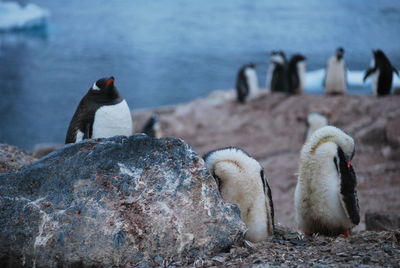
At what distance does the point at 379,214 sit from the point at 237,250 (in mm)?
2469

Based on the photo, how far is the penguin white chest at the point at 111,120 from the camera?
145 inches

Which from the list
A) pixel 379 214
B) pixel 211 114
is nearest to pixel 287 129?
pixel 211 114

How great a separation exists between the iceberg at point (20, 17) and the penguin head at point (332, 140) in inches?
744

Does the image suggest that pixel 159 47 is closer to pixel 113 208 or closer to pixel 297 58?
pixel 297 58

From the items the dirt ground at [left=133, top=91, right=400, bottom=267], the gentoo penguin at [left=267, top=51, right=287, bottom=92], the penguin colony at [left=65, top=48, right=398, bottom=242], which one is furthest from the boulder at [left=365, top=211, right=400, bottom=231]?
the gentoo penguin at [left=267, top=51, right=287, bottom=92]

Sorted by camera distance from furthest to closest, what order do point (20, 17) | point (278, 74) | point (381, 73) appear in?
point (20, 17) < point (278, 74) < point (381, 73)

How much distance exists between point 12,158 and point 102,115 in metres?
0.69

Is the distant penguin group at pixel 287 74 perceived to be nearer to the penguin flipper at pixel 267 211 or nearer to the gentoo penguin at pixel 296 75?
the gentoo penguin at pixel 296 75

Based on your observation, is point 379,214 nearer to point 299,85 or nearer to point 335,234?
point 335,234

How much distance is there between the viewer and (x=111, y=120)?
3689 millimetres

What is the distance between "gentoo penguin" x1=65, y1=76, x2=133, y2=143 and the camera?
3.70 metres

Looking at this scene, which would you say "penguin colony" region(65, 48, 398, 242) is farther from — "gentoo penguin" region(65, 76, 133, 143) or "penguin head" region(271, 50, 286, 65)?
"penguin head" region(271, 50, 286, 65)

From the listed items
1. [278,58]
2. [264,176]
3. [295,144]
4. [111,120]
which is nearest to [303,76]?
[278,58]

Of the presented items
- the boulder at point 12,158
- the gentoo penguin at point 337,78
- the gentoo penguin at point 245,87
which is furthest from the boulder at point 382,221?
the gentoo penguin at point 245,87
